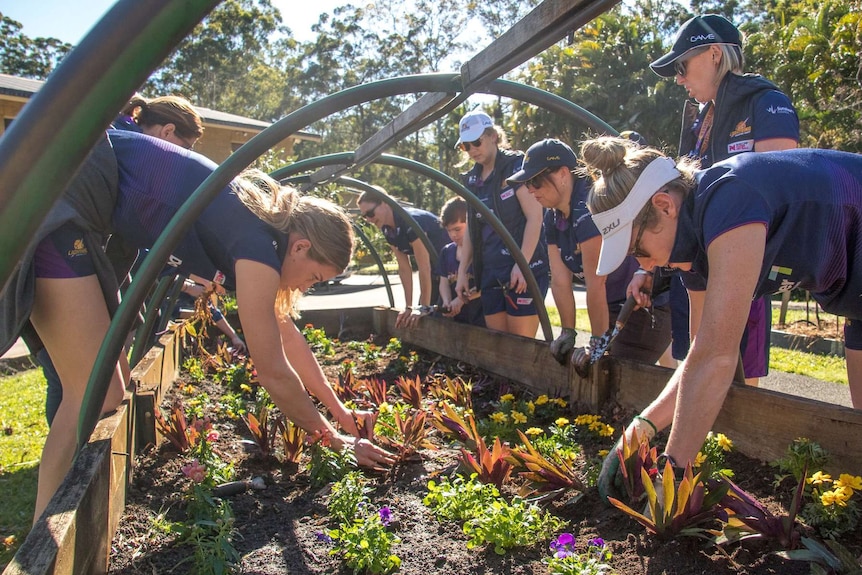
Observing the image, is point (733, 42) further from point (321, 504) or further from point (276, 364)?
point (321, 504)

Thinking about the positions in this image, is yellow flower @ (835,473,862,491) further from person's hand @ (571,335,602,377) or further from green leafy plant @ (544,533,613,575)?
person's hand @ (571,335,602,377)

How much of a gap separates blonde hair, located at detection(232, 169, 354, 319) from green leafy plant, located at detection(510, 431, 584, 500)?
995mm

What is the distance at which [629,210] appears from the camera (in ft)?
6.84

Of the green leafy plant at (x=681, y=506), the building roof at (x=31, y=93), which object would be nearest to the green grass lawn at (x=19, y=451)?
the green leafy plant at (x=681, y=506)

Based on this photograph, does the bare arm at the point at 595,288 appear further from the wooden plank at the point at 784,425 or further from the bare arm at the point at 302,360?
the bare arm at the point at 302,360

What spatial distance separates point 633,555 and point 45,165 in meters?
1.90

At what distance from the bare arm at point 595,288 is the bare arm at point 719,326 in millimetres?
1649

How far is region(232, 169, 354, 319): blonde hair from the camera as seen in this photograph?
264cm

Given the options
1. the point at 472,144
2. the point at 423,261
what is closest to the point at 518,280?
the point at 472,144

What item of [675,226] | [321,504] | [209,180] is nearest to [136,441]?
[321,504]

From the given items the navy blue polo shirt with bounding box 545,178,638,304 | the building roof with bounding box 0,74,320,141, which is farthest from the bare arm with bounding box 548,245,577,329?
the building roof with bounding box 0,74,320,141

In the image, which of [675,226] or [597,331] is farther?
[597,331]

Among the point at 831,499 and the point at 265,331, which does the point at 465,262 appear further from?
the point at 831,499

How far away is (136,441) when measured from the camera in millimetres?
3271
